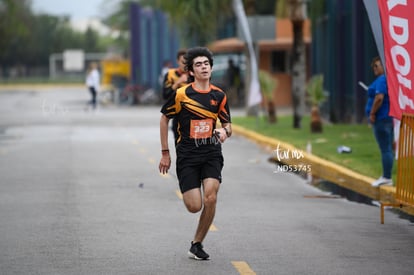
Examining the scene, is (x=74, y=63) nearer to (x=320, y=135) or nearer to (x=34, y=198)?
(x=320, y=135)

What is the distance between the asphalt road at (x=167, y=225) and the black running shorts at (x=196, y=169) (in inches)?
27.4

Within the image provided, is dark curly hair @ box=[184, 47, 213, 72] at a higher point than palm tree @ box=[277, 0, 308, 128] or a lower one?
higher

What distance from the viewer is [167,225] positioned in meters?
12.4

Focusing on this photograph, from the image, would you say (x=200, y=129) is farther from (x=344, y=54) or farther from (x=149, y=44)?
(x=149, y=44)

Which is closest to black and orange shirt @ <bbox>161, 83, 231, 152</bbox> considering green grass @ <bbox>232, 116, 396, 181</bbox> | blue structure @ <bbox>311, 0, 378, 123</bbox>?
green grass @ <bbox>232, 116, 396, 181</bbox>

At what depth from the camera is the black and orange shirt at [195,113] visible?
10.1 meters

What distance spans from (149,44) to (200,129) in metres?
54.9

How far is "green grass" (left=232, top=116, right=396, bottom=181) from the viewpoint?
18297 mm

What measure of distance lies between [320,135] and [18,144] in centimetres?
700

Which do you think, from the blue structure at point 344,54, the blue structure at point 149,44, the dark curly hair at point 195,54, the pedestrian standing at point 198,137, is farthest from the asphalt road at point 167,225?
the blue structure at point 149,44

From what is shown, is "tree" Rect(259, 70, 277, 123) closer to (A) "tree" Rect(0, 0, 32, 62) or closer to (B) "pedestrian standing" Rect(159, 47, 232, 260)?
(B) "pedestrian standing" Rect(159, 47, 232, 260)

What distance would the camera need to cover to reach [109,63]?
72312 mm

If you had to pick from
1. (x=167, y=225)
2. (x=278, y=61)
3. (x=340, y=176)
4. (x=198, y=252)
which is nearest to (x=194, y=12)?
(x=278, y=61)

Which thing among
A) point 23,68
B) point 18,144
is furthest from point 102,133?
point 23,68
